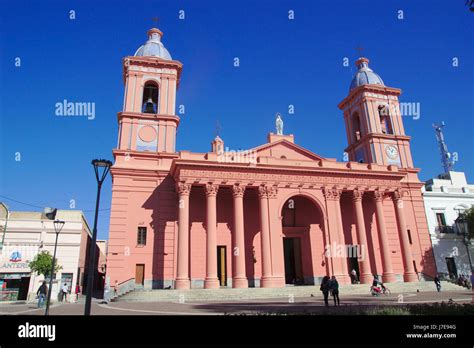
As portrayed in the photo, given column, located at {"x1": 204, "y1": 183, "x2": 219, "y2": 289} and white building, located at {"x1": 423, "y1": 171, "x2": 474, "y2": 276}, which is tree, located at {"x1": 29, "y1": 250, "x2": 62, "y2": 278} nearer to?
column, located at {"x1": 204, "y1": 183, "x2": 219, "y2": 289}

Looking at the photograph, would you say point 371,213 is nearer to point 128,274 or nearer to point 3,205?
point 128,274

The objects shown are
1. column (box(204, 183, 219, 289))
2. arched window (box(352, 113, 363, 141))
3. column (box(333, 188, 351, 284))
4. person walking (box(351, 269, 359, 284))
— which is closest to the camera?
column (box(204, 183, 219, 289))

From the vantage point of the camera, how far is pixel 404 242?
2950 centimetres

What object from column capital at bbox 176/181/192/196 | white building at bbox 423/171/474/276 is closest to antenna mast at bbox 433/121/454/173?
white building at bbox 423/171/474/276

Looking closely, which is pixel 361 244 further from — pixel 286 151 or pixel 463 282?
pixel 286 151

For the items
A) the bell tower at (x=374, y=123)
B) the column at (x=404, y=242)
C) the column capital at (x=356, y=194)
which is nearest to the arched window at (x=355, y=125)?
the bell tower at (x=374, y=123)

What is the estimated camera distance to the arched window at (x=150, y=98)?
3162 cm

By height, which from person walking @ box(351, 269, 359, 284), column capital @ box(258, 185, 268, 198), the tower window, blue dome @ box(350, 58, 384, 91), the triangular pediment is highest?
blue dome @ box(350, 58, 384, 91)

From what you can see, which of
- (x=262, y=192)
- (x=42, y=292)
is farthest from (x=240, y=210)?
(x=42, y=292)

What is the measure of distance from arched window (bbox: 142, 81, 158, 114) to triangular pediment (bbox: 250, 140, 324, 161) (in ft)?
35.8

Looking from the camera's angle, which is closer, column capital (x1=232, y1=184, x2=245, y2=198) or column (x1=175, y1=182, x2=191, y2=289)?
column (x1=175, y1=182, x2=191, y2=289)

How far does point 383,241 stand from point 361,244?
2489 millimetres

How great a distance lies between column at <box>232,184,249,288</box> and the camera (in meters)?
24.1
